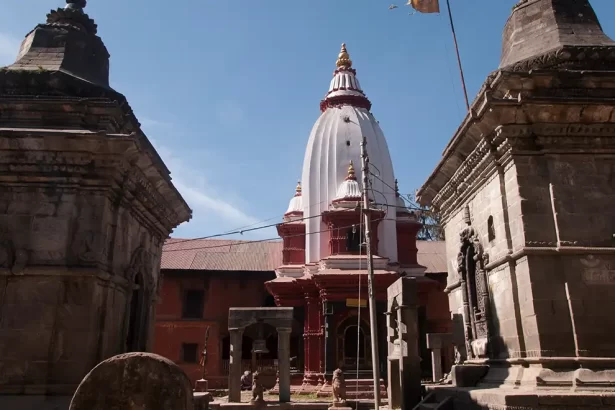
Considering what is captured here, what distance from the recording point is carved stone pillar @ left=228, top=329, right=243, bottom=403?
18375 mm

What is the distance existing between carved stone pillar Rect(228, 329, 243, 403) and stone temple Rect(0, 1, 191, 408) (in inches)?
369

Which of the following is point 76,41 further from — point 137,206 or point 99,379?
point 99,379

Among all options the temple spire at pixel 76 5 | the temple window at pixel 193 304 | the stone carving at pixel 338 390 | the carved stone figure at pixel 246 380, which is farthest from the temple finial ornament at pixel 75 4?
the temple window at pixel 193 304

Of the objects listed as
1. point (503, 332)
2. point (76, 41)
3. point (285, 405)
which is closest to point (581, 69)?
point (503, 332)

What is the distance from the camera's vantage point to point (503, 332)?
8.91m

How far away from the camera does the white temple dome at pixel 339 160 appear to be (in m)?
30.9

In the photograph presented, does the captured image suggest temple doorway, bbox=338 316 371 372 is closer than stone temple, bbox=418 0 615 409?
No

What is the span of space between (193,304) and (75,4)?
24.2 meters

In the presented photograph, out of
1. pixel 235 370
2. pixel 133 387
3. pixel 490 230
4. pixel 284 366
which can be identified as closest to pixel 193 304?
pixel 235 370

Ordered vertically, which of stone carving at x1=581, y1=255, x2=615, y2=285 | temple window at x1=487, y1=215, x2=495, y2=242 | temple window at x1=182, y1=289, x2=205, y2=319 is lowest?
stone carving at x1=581, y1=255, x2=615, y2=285

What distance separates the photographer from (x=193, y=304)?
108 feet

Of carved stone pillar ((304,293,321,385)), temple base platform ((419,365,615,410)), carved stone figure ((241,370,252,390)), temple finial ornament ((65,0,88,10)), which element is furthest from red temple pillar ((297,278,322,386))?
temple finial ornament ((65,0,88,10))

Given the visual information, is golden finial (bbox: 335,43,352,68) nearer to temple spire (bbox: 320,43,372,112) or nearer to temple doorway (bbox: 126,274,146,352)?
temple spire (bbox: 320,43,372,112)

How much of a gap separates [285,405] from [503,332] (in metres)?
10.7
